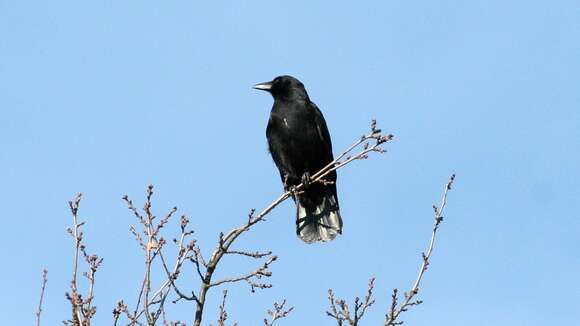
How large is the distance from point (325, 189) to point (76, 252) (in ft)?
19.4

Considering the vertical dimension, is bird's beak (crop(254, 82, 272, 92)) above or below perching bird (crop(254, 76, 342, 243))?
above

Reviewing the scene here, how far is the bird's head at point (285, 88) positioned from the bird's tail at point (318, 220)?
123cm

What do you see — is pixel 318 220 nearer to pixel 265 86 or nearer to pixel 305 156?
pixel 305 156

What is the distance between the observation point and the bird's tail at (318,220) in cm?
1049

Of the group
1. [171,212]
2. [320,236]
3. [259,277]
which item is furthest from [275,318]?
[320,236]

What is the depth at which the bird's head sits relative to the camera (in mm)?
11055

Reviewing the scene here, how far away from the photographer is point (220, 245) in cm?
609

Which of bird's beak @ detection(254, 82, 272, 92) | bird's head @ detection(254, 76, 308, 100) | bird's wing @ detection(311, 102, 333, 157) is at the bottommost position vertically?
bird's wing @ detection(311, 102, 333, 157)

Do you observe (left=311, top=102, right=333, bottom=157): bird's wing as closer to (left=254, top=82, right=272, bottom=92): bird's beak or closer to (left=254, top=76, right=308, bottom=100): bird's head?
(left=254, top=76, right=308, bottom=100): bird's head

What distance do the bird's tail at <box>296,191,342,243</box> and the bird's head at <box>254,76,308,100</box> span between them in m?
1.23

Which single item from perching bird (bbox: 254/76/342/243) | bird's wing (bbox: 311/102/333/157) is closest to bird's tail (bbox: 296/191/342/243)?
perching bird (bbox: 254/76/342/243)

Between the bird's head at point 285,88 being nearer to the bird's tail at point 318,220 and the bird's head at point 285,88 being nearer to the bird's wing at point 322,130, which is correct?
the bird's wing at point 322,130

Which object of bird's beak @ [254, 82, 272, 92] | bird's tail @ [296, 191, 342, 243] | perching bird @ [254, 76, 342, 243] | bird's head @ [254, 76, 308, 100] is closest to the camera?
perching bird @ [254, 76, 342, 243]

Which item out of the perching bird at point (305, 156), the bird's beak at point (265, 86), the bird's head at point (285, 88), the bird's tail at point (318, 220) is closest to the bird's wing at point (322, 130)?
the perching bird at point (305, 156)
